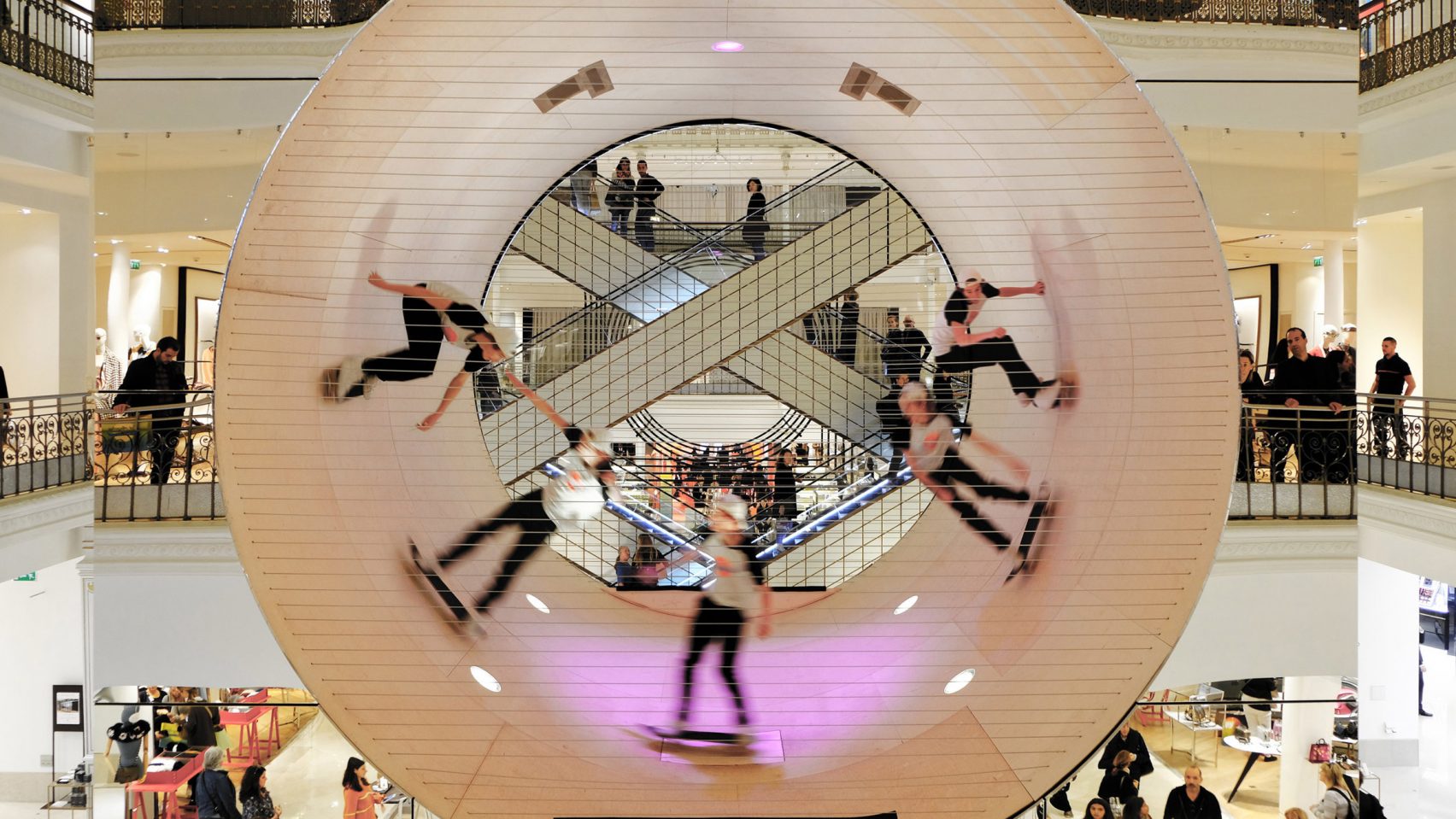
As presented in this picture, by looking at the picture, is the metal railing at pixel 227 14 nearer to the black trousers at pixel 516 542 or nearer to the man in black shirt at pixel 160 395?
the man in black shirt at pixel 160 395

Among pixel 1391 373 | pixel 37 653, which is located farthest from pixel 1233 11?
pixel 37 653

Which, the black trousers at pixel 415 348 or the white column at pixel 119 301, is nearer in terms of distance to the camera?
the black trousers at pixel 415 348

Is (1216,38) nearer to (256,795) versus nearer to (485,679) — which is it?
(485,679)

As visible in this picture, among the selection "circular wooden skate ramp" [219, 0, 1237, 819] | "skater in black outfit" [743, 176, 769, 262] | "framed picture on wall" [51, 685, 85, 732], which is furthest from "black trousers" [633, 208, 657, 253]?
"framed picture on wall" [51, 685, 85, 732]

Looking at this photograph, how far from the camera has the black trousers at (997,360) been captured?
1.48 metres

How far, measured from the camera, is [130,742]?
99.1 inches

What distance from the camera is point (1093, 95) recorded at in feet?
4.60

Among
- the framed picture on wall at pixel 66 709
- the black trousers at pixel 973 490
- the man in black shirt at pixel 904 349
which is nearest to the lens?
the black trousers at pixel 973 490

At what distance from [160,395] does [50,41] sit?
1001mm

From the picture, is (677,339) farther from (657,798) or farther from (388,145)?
(657,798)

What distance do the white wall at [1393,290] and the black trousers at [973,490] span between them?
5.36ft

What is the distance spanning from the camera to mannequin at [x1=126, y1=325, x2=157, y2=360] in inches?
99.6

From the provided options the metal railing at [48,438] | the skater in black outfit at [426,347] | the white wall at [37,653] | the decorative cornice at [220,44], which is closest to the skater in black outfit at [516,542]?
the skater in black outfit at [426,347]

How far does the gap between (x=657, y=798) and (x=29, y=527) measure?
215 cm
